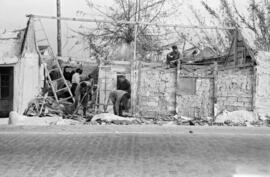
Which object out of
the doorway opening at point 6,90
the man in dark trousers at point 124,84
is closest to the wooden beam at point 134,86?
the man in dark trousers at point 124,84

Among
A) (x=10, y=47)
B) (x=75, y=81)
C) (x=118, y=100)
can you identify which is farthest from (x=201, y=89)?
(x=10, y=47)

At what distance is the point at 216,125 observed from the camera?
14531 millimetres

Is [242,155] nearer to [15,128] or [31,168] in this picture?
[31,168]

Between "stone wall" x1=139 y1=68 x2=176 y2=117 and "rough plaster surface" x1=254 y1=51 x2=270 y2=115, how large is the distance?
119 inches

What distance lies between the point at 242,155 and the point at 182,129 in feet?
16.3

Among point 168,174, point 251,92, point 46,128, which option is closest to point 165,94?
point 251,92

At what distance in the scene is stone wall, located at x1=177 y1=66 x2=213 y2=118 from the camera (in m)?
15.6

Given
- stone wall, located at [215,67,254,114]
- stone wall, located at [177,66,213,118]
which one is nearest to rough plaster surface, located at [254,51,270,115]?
stone wall, located at [215,67,254,114]

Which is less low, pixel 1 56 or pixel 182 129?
pixel 1 56

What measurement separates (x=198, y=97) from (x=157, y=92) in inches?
58.7

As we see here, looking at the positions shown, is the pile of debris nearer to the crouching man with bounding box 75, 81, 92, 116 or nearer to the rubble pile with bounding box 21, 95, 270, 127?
the rubble pile with bounding box 21, 95, 270, 127

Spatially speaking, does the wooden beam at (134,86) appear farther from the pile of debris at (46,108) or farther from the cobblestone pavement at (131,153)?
the cobblestone pavement at (131,153)

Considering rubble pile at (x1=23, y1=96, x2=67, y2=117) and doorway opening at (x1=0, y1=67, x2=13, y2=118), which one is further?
doorway opening at (x1=0, y1=67, x2=13, y2=118)

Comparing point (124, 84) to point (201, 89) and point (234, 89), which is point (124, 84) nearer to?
point (201, 89)
